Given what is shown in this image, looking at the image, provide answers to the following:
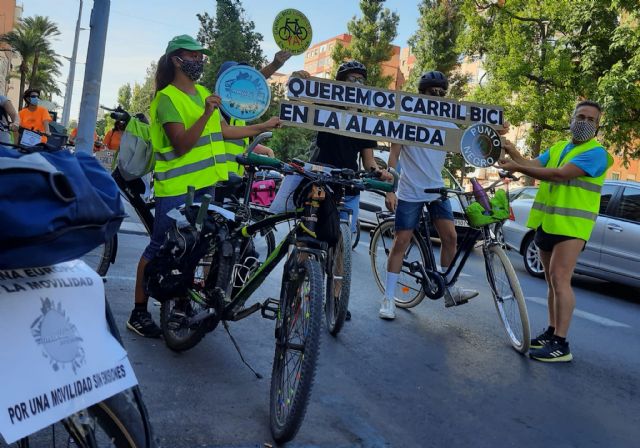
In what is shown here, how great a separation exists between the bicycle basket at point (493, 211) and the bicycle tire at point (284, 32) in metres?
1.94

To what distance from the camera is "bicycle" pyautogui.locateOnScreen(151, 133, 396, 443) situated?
2.90 metres

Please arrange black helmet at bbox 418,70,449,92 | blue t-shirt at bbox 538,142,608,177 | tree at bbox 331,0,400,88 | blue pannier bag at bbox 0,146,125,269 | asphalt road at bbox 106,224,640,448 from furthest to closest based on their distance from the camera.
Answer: tree at bbox 331,0,400,88 < black helmet at bbox 418,70,449,92 < blue t-shirt at bbox 538,142,608,177 < asphalt road at bbox 106,224,640,448 < blue pannier bag at bbox 0,146,125,269

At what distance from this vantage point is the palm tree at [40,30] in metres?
58.2

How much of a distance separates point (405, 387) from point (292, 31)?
2734mm

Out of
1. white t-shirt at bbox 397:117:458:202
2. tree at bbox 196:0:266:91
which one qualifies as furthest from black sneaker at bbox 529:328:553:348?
tree at bbox 196:0:266:91

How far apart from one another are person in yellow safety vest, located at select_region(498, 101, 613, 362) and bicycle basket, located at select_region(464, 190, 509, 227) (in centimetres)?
32

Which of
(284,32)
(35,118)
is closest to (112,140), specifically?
(35,118)

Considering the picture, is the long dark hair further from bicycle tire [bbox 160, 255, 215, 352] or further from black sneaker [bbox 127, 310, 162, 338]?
black sneaker [bbox 127, 310, 162, 338]

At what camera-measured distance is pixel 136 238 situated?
868 centimetres

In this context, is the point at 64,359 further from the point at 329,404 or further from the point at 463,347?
the point at 463,347

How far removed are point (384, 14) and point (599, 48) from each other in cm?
2565

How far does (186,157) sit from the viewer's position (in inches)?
163

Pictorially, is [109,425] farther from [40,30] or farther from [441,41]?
[40,30]

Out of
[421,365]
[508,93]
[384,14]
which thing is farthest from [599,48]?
[384,14]
